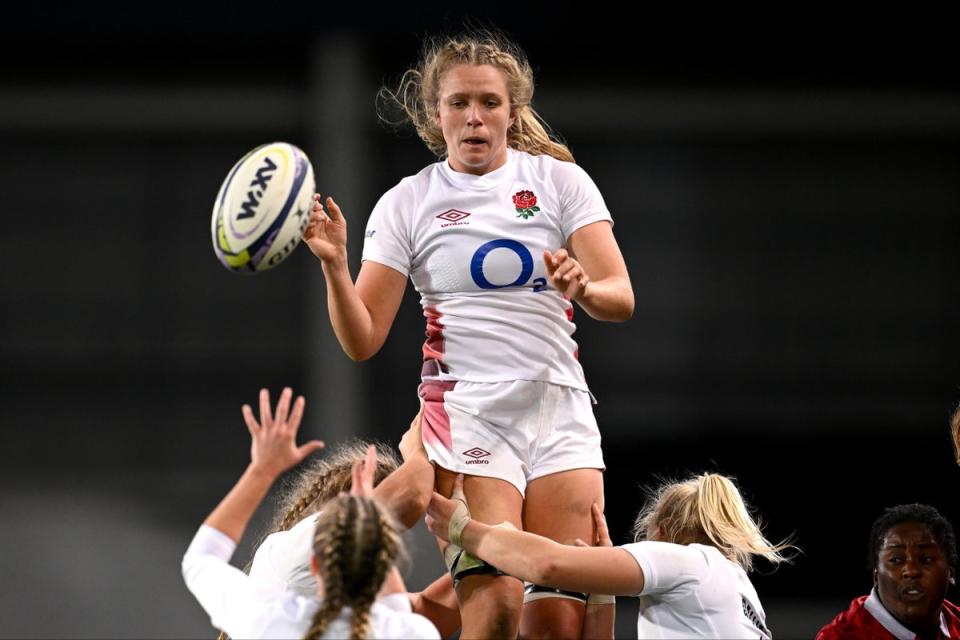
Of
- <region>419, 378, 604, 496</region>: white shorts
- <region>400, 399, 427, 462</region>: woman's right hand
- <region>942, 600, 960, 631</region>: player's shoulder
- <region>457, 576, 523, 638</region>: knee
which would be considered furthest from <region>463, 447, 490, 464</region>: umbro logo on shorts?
<region>942, 600, 960, 631</region>: player's shoulder

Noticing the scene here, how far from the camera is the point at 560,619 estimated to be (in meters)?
2.93

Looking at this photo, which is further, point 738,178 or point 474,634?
point 738,178

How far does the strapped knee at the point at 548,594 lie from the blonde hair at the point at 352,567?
0.77 meters

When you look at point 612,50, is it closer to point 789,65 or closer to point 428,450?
point 789,65

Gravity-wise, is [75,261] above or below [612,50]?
below

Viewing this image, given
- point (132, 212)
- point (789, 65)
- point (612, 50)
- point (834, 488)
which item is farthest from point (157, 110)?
point (834, 488)

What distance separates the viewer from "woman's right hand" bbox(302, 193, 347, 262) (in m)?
2.86

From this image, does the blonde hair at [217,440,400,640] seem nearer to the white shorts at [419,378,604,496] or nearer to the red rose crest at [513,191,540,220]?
the white shorts at [419,378,604,496]

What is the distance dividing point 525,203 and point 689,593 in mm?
921

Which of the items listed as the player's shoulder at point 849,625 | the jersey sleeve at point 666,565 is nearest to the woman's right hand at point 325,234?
the jersey sleeve at point 666,565

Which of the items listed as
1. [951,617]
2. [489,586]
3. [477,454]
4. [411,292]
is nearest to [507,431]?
[477,454]

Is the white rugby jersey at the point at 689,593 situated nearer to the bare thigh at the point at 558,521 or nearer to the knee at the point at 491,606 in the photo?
the bare thigh at the point at 558,521

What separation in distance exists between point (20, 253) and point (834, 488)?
4020 millimetres

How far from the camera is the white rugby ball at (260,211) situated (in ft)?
8.86
